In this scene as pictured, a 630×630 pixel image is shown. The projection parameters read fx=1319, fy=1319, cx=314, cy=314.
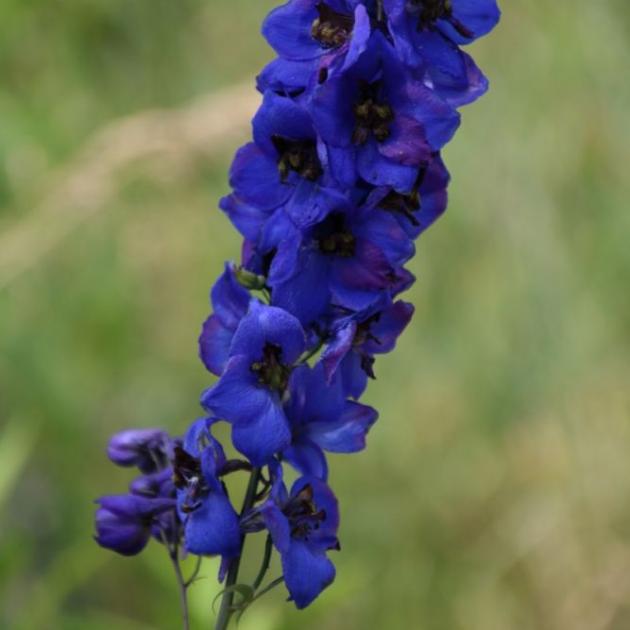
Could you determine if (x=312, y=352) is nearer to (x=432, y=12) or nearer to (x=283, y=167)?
(x=283, y=167)

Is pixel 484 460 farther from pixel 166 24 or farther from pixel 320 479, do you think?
pixel 320 479

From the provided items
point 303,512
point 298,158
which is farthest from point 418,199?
point 303,512

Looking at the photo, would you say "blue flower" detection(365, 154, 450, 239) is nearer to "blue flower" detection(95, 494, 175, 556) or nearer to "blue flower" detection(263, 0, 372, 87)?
"blue flower" detection(263, 0, 372, 87)

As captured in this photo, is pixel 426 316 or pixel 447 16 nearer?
pixel 447 16

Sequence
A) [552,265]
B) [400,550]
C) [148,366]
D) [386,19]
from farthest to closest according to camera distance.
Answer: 1. [148,366]
2. [400,550]
3. [552,265]
4. [386,19]

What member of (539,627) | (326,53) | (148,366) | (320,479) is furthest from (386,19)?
(148,366)

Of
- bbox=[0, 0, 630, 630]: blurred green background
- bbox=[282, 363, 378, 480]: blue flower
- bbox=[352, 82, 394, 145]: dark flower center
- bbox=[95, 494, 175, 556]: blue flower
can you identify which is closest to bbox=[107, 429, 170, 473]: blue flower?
bbox=[95, 494, 175, 556]: blue flower

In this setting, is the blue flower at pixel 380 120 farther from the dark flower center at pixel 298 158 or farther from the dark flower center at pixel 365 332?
the dark flower center at pixel 365 332

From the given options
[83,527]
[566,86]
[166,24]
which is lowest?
[83,527]

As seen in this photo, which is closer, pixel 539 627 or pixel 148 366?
pixel 539 627
